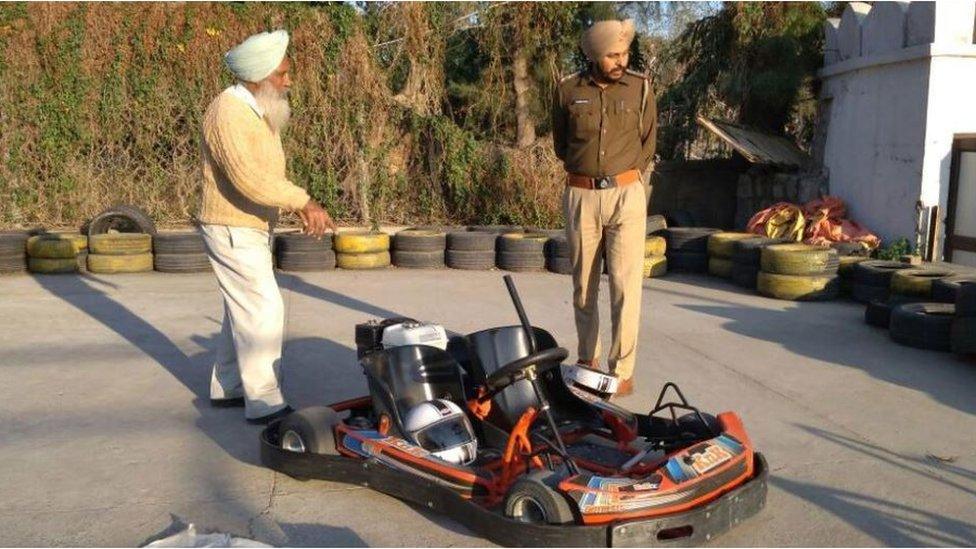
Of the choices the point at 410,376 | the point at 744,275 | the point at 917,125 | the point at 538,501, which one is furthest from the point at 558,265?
the point at 538,501

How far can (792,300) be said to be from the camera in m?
9.20

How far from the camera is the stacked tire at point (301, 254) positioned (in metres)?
10.8

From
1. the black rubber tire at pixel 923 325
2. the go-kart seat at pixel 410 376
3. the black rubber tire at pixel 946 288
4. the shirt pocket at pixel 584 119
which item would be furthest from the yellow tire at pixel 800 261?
the go-kart seat at pixel 410 376

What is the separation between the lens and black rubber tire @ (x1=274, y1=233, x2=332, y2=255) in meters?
10.8

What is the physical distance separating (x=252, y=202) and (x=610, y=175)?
6.99 ft

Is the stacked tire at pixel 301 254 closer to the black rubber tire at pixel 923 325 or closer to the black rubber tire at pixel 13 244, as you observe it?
the black rubber tire at pixel 13 244

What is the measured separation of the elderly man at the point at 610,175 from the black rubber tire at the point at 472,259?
518cm

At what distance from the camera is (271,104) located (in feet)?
16.8

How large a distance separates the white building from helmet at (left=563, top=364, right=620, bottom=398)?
751 cm

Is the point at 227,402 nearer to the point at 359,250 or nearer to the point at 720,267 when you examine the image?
the point at 359,250

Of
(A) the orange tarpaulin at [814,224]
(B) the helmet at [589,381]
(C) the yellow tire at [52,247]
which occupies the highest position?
(A) the orange tarpaulin at [814,224]

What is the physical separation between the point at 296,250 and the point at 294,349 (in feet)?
13.1

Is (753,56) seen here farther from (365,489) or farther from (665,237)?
(365,489)

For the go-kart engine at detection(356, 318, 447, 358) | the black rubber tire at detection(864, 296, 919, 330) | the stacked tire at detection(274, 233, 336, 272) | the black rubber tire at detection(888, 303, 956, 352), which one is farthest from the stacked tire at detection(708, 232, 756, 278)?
the go-kart engine at detection(356, 318, 447, 358)
